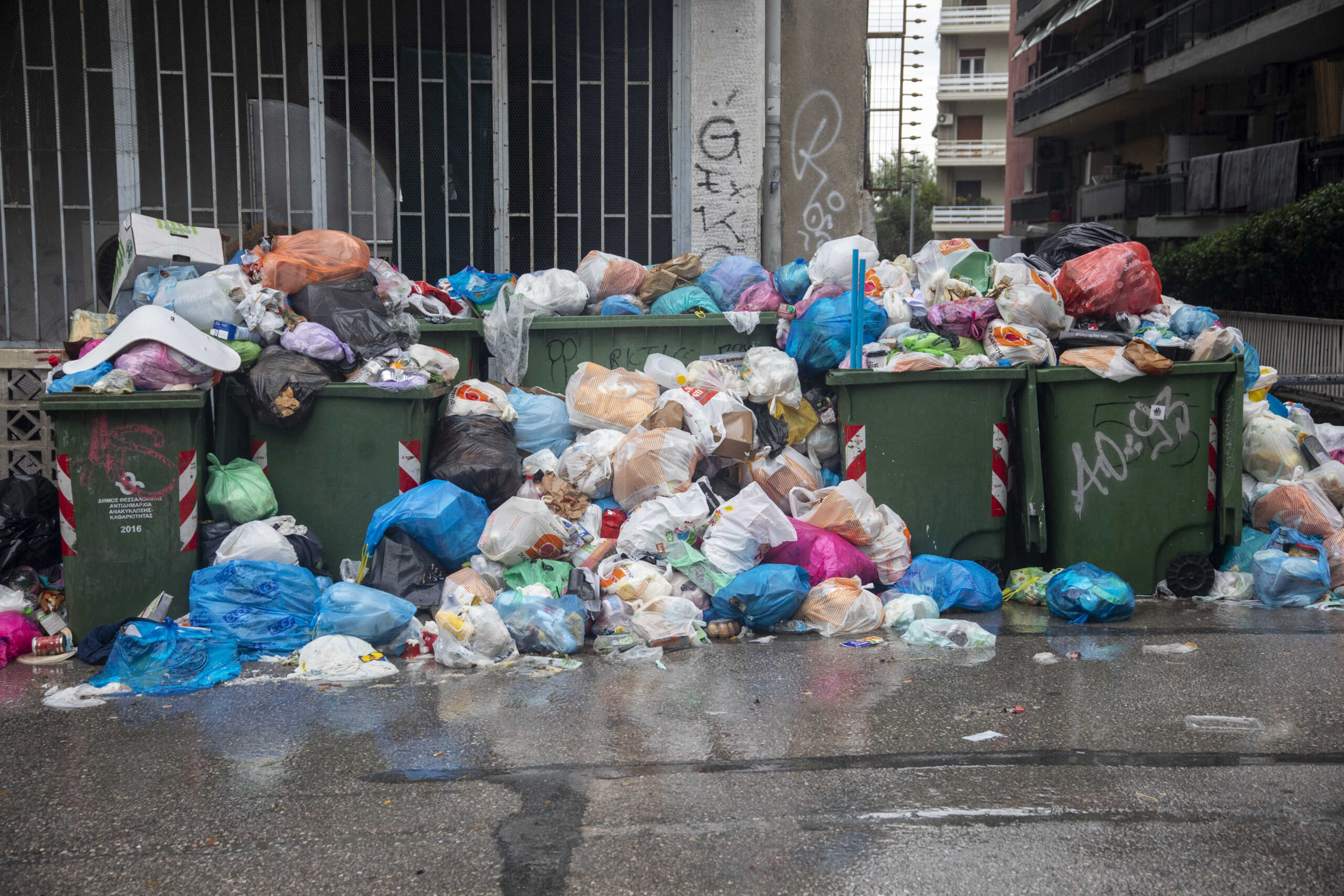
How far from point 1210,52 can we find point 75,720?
22.8 m

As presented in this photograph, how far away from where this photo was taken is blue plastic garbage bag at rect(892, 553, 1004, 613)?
195 inches

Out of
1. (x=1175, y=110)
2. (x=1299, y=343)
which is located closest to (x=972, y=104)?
(x=1175, y=110)

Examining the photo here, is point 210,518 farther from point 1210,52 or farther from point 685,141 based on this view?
point 1210,52

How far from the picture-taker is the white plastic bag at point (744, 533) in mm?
4750

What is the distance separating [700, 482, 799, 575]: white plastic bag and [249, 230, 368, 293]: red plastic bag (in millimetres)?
2265

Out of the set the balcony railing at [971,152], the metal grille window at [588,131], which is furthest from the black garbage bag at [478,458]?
the balcony railing at [971,152]

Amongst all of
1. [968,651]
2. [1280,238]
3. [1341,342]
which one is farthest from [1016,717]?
[1280,238]

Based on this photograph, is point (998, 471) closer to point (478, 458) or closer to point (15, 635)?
point (478, 458)

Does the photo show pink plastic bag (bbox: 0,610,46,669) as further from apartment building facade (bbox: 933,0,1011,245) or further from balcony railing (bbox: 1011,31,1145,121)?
apartment building facade (bbox: 933,0,1011,245)

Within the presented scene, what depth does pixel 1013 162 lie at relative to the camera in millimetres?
40281

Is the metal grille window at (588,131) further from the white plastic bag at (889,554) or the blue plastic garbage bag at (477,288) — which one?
the white plastic bag at (889,554)

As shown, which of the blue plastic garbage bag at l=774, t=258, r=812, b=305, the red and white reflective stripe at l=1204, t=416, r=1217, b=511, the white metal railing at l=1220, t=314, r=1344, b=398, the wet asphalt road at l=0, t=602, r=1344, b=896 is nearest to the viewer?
the wet asphalt road at l=0, t=602, r=1344, b=896

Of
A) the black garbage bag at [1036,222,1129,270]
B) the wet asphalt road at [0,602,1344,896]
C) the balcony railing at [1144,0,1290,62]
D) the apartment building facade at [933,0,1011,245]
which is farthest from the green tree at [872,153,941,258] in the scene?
the wet asphalt road at [0,602,1344,896]

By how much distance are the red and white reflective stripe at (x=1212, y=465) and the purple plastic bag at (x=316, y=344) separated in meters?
3.98
